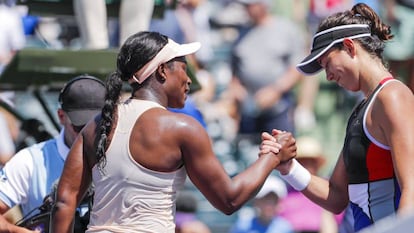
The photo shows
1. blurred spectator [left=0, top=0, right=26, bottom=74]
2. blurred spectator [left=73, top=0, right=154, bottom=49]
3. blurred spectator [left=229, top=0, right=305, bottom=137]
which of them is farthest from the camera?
blurred spectator [left=229, top=0, right=305, bottom=137]

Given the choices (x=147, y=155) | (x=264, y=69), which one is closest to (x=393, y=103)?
(x=147, y=155)

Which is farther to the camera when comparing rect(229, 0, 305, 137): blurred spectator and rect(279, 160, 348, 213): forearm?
rect(229, 0, 305, 137): blurred spectator

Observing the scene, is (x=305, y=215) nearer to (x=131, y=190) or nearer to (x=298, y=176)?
(x=298, y=176)

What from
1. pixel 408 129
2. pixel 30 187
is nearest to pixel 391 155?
pixel 408 129

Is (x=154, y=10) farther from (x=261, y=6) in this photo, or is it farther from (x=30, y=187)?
(x=30, y=187)

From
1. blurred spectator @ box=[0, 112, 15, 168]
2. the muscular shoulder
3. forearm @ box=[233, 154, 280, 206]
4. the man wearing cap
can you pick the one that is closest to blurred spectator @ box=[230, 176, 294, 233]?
blurred spectator @ box=[0, 112, 15, 168]

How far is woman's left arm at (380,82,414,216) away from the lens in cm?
437

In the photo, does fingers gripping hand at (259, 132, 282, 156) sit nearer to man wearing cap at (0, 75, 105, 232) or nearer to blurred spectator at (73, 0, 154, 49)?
man wearing cap at (0, 75, 105, 232)

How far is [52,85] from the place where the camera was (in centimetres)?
707

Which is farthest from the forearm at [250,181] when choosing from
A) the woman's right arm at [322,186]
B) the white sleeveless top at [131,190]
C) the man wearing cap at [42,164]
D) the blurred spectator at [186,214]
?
the blurred spectator at [186,214]

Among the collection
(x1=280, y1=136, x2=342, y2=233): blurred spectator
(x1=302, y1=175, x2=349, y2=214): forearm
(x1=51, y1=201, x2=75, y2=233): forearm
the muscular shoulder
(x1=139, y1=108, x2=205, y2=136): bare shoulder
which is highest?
the muscular shoulder

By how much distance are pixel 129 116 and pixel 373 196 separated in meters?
1.06

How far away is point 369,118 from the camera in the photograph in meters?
4.57

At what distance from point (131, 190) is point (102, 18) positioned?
3.17 meters
